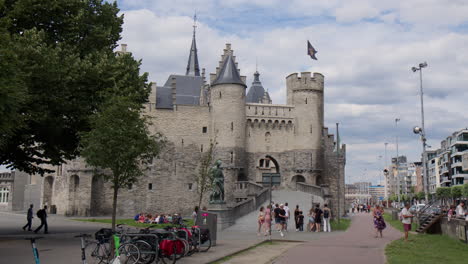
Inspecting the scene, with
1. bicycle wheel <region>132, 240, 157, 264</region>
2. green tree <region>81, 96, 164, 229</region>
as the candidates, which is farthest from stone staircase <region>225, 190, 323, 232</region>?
bicycle wheel <region>132, 240, 157, 264</region>

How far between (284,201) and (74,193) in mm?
21357

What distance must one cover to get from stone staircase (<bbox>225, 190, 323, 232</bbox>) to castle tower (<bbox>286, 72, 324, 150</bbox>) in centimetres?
866

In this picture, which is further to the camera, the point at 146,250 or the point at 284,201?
the point at 284,201

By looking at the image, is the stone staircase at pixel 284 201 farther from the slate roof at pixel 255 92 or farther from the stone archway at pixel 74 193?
the slate roof at pixel 255 92

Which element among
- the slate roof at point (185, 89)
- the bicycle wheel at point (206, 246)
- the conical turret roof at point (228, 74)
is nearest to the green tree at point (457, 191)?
the conical turret roof at point (228, 74)

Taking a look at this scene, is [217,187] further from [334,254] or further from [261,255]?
[334,254]

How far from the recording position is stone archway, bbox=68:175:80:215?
44.1 metres

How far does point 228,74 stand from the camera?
48.2 meters

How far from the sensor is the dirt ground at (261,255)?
42.5 ft

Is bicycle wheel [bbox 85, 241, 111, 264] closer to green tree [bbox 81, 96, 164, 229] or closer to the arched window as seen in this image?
green tree [bbox 81, 96, 164, 229]

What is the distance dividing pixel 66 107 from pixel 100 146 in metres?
4.16

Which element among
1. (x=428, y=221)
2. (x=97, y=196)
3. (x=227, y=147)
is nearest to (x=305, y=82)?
(x=227, y=147)

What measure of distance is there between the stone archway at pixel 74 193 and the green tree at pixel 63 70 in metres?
23.5

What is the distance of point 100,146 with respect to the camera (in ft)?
49.9
